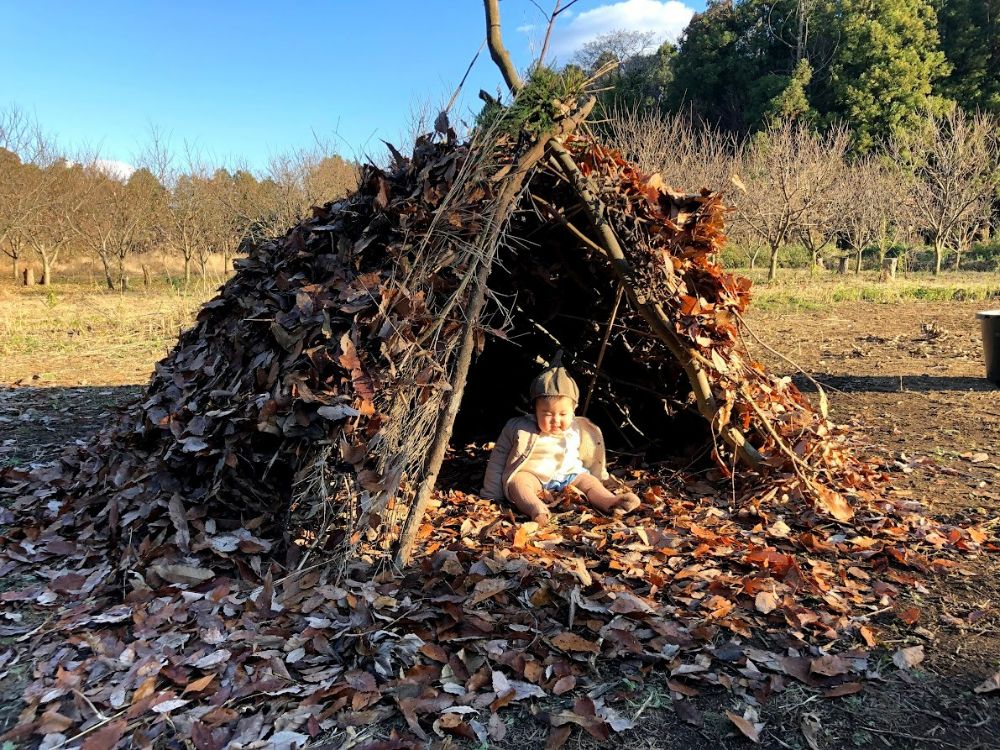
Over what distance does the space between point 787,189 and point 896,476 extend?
748 inches

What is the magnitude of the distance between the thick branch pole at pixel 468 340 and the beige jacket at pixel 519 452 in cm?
90

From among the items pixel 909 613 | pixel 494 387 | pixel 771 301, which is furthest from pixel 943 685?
pixel 771 301

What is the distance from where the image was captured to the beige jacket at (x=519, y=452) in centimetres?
479

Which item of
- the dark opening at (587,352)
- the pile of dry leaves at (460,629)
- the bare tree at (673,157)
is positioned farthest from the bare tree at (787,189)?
the pile of dry leaves at (460,629)

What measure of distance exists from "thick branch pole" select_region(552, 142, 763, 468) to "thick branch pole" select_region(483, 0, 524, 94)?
0.44 m

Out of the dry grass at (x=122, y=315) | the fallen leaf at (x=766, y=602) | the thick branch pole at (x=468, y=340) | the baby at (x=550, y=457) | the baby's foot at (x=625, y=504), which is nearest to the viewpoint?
the fallen leaf at (x=766, y=602)

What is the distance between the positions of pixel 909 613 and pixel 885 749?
37.7 inches

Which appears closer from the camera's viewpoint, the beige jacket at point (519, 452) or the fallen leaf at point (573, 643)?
the fallen leaf at point (573, 643)

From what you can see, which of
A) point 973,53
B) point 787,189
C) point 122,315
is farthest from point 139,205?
point 973,53

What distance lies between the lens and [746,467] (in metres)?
4.81

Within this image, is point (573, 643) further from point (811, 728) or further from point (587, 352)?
point (587, 352)

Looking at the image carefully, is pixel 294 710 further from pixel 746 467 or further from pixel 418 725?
pixel 746 467

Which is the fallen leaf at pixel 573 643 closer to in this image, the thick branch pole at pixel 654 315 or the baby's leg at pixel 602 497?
the baby's leg at pixel 602 497

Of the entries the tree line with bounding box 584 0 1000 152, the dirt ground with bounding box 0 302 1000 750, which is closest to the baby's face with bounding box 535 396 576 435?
the dirt ground with bounding box 0 302 1000 750
